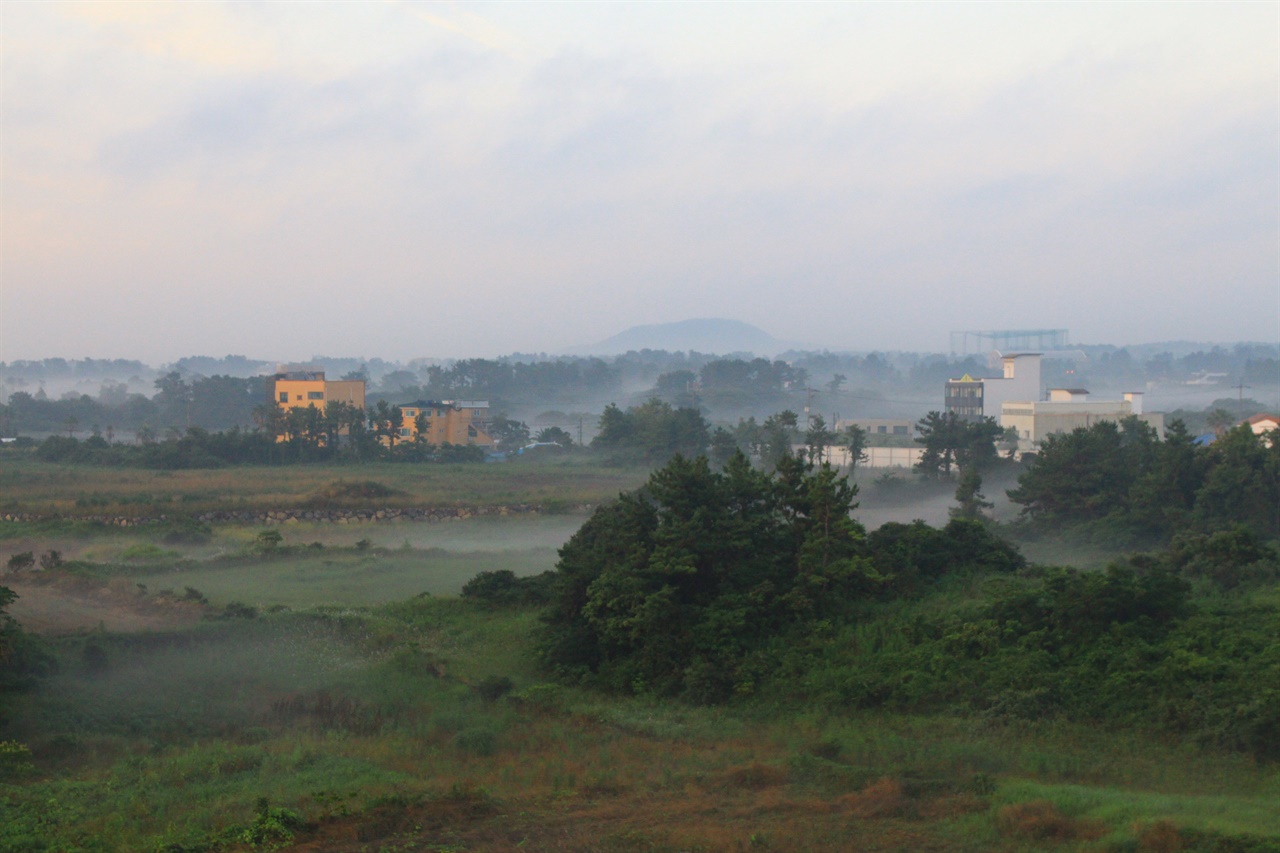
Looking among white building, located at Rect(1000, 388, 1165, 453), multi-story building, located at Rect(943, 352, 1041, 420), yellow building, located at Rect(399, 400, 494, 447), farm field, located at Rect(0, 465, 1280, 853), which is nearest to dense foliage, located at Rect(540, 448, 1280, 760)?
farm field, located at Rect(0, 465, 1280, 853)

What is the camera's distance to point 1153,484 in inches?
1144

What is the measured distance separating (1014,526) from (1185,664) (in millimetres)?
20348

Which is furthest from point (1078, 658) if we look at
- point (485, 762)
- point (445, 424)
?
point (445, 424)

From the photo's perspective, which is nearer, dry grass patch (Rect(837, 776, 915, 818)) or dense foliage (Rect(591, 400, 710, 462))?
dry grass patch (Rect(837, 776, 915, 818))

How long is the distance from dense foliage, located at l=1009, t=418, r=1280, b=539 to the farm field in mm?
16778

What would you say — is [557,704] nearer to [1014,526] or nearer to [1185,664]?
[1185,664]

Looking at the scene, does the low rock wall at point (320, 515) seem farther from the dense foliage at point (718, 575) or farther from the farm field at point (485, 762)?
the dense foliage at point (718, 575)

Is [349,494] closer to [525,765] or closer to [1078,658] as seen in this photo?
[525,765]

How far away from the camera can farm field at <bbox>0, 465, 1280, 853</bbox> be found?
914 centimetres

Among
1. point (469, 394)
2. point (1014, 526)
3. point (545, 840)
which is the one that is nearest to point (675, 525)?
point (545, 840)

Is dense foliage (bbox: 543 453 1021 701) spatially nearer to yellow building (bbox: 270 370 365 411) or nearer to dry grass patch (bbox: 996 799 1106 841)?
dry grass patch (bbox: 996 799 1106 841)

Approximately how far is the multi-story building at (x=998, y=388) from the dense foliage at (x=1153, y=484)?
35.8 meters

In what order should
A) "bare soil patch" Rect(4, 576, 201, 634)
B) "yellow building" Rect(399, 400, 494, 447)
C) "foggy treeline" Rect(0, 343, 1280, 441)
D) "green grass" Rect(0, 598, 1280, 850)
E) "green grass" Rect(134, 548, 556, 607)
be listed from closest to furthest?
"green grass" Rect(0, 598, 1280, 850), "bare soil patch" Rect(4, 576, 201, 634), "green grass" Rect(134, 548, 556, 607), "yellow building" Rect(399, 400, 494, 447), "foggy treeline" Rect(0, 343, 1280, 441)

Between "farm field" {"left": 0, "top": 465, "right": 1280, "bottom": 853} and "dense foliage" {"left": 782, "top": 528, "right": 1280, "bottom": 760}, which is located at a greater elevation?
"dense foliage" {"left": 782, "top": 528, "right": 1280, "bottom": 760}
